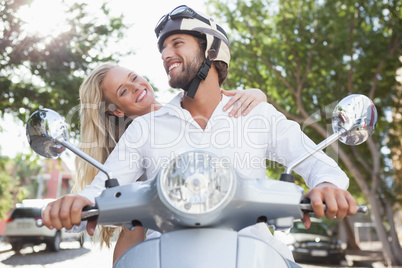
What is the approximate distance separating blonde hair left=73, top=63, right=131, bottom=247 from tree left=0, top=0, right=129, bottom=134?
191 inches

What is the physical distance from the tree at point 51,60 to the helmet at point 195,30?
6027mm

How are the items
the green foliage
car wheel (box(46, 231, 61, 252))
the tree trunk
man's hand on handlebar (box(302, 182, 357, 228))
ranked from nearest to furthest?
man's hand on handlebar (box(302, 182, 357, 228)) < the green foliage < the tree trunk < car wheel (box(46, 231, 61, 252))

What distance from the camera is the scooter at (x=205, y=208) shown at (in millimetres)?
1227

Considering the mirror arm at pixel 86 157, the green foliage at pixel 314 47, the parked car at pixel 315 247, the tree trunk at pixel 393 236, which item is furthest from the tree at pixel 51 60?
the tree trunk at pixel 393 236

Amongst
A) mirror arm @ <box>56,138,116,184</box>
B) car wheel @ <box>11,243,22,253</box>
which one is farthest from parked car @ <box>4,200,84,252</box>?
mirror arm @ <box>56,138,116,184</box>

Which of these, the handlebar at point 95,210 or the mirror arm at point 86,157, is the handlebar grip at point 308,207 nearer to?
the handlebar at point 95,210

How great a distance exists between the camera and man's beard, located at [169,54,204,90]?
242cm

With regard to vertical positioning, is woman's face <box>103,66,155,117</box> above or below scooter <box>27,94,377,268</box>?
above

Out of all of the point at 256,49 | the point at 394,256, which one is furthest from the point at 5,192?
the point at 394,256

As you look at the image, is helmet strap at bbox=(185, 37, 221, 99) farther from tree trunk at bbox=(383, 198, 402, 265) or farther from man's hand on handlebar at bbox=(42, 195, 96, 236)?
tree trunk at bbox=(383, 198, 402, 265)

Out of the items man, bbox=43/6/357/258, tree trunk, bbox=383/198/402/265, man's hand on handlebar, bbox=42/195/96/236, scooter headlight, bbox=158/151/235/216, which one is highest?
man, bbox=43/6/357/258

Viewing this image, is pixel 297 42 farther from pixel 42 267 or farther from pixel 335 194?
pixel 335 194

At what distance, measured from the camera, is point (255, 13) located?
1265cm

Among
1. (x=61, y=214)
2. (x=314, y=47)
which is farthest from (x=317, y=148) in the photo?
(x=314, y=47)
